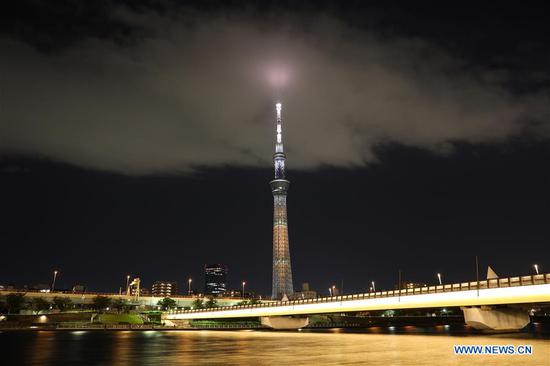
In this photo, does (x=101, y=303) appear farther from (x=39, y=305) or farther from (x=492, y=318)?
(x=492, y=318)

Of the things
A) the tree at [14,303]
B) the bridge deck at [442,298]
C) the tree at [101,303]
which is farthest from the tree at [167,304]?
the bridge deck at [442,298]

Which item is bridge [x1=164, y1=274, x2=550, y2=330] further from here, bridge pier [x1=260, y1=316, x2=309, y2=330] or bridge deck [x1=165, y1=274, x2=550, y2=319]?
bridge pier [x1=260, y1=316, x2=309, y2=330]

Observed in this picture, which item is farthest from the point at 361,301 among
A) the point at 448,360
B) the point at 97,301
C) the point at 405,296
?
the point at 97,301

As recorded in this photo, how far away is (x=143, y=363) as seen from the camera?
111 feet

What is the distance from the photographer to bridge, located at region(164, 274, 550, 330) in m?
58.3

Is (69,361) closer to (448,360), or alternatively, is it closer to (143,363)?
(143,363)

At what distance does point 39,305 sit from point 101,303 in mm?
20332

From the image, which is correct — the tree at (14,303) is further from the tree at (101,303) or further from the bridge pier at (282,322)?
the bridge pier at (282,322)

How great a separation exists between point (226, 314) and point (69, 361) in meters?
80.9

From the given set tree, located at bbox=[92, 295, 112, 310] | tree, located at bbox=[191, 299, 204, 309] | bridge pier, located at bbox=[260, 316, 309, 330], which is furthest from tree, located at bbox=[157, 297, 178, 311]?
bridge pier, located at bbox=[260, 316, 309, 330]

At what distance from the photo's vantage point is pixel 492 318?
72.8 meters

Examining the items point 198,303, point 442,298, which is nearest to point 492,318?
point 442,298

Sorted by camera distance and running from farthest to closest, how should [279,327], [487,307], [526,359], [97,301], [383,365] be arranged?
[97,301] → [279,327] → [487,307] → [526,359] → [383,365]

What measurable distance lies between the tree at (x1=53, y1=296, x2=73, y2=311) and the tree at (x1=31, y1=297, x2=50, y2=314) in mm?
2838
